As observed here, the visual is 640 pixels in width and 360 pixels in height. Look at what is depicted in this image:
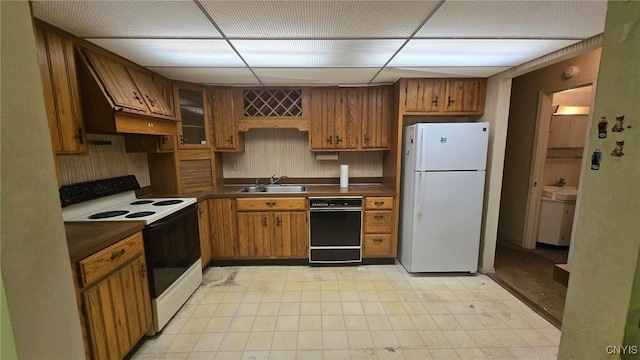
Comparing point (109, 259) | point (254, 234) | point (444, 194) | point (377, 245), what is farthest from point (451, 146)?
point (109, 259)

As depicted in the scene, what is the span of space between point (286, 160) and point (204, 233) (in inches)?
55.7

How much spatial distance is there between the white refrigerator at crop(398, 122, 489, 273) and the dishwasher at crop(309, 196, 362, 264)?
1.95 ft

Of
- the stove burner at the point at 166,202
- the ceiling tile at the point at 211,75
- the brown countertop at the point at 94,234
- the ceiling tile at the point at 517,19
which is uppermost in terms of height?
the ceiling tile at the point at 211,75

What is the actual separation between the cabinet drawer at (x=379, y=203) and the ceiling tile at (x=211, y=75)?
6.33 ft

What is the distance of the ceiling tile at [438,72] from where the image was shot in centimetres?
248

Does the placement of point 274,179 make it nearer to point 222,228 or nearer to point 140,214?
point 222,228

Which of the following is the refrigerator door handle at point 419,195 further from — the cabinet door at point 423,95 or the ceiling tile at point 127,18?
the ceiling tile at point 127,18

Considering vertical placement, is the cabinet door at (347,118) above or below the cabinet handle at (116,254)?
above

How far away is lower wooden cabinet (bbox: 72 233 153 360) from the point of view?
1.42 m

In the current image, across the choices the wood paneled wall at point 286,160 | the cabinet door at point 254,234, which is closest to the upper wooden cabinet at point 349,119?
the wood paneled wall at point 286,160

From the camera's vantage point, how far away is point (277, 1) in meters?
1.32

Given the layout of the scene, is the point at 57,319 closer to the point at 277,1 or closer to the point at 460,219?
the point at 277,1

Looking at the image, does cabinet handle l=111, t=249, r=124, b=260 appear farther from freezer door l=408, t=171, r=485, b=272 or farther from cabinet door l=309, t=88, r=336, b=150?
freezer door l=408, t=171, r=485, b=272

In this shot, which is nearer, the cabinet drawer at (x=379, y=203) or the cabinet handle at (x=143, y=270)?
the cabinet handle at (x=143, y=270)
